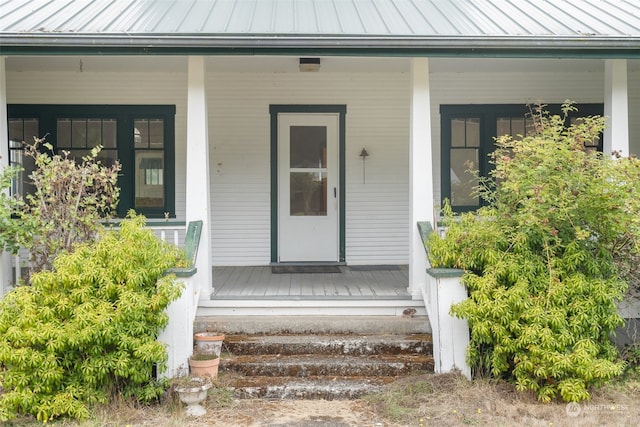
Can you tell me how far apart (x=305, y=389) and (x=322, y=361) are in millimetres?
354

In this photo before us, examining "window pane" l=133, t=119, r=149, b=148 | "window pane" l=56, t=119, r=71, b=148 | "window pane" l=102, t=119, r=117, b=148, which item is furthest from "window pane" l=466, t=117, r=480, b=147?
"window pane" l=56, t=119, r=71, b=148

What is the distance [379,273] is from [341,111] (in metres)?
2.40

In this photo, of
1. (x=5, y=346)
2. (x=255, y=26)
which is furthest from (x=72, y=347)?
(x=255, y=26)

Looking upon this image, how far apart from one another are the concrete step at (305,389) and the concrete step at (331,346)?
412 millimetres

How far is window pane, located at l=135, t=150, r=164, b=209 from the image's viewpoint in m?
8.27

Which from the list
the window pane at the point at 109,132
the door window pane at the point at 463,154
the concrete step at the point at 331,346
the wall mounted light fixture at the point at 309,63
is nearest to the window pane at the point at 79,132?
the window pane at the point at 109,132

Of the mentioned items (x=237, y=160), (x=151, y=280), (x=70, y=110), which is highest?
(x=70, y=110)

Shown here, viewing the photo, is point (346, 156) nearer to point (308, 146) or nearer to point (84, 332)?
point (308, 146)

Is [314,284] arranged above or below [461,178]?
below

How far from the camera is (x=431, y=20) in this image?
6.56 meters

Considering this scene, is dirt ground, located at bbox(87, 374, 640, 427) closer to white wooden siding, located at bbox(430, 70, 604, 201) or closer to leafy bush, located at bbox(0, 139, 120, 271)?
leafy bush, located at bbox(0, 139, 120, 271)

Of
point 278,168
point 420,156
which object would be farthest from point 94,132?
point 420,156

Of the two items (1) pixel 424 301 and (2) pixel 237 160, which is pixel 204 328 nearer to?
(1) pixel 424 301

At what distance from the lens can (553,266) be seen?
191 inches
